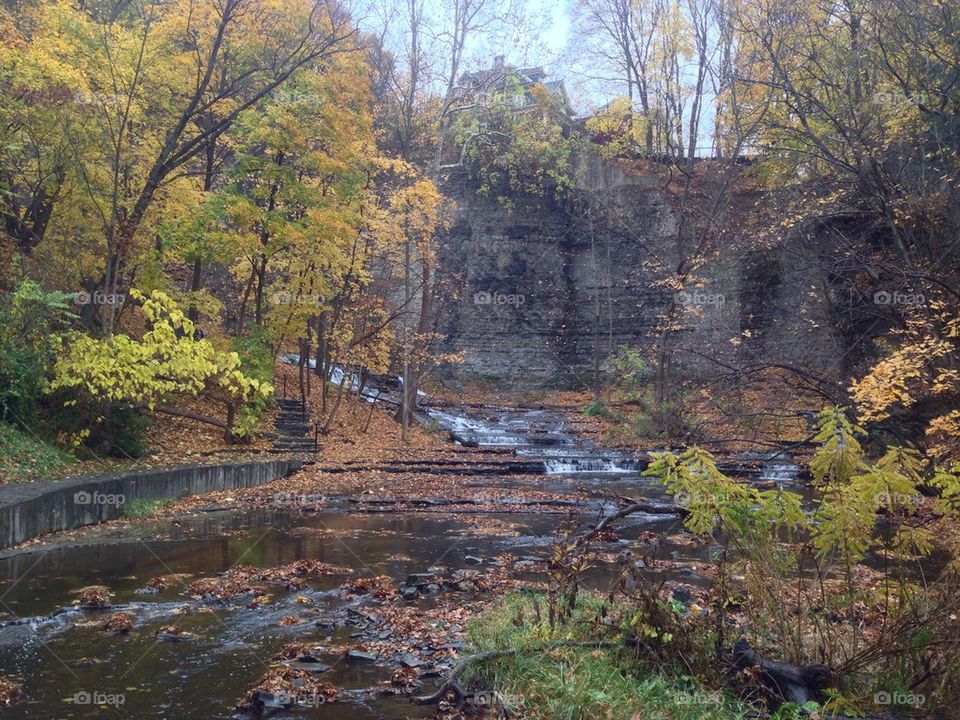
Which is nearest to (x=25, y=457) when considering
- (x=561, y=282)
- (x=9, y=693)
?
(x=9, y=693)

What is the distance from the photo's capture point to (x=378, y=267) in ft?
94.3

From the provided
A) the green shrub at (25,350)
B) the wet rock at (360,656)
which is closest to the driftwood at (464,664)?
the wet rock at (360,656)

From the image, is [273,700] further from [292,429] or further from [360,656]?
[292,429]

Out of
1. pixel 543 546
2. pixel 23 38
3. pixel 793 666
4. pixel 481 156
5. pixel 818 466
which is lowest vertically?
pixel 543 546

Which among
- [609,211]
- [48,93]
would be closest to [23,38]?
[48,93]

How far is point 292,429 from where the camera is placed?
20.0m

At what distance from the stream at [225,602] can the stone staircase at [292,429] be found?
214 inches

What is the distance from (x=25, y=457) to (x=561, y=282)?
1014 inches

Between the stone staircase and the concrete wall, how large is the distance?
3.78 m

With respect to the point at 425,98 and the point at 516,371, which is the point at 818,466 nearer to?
the point at 425,98

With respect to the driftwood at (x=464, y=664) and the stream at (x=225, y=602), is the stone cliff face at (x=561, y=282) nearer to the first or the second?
the stream at (x=225, y=602)

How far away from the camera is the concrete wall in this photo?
944 centimetres

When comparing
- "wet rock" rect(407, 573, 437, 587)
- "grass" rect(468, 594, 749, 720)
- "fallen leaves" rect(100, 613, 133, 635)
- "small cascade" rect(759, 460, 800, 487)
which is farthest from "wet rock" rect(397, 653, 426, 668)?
"small cascade" rect(759, 460, 800, 487)

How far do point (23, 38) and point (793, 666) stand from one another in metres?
16.6
